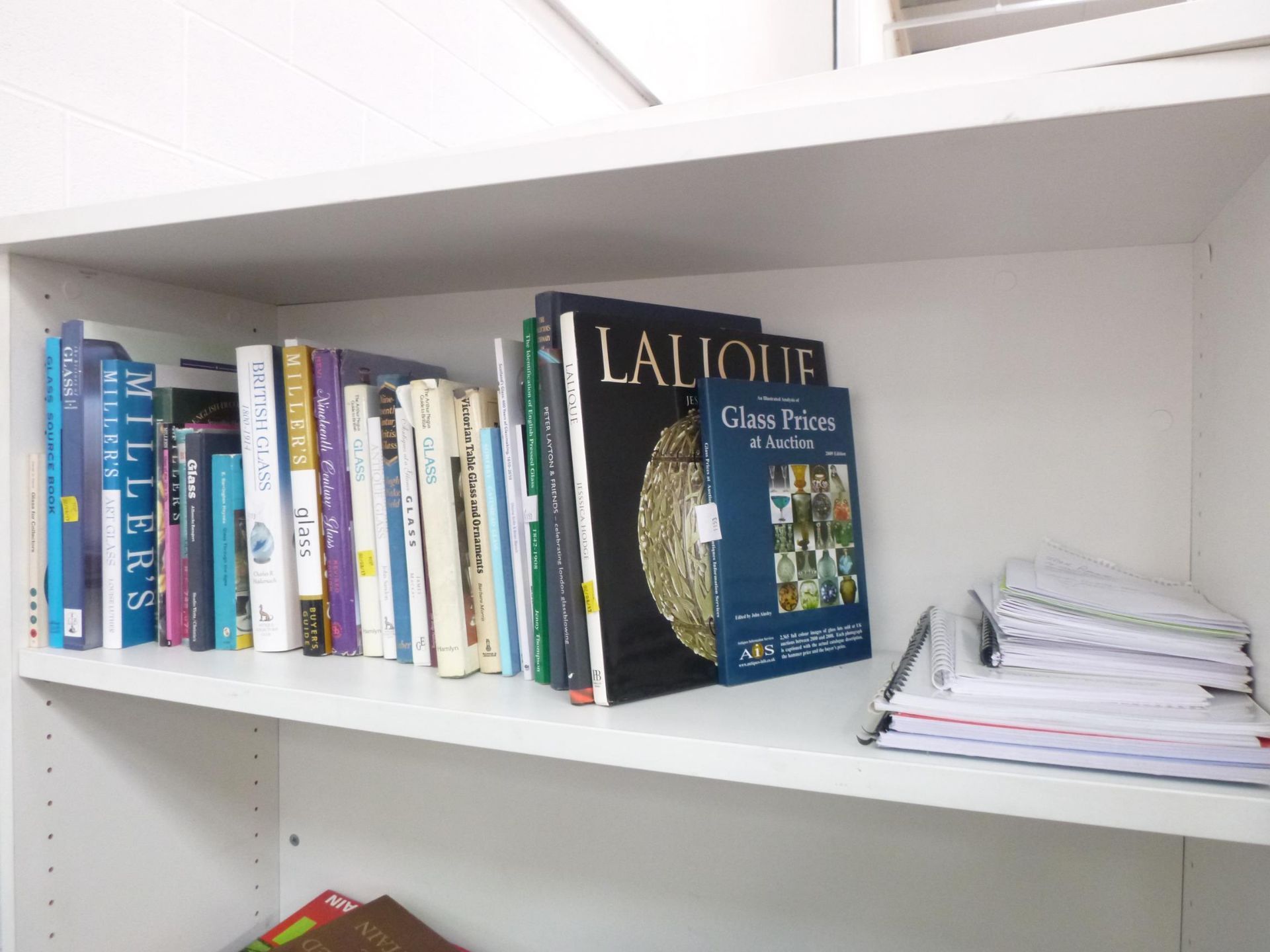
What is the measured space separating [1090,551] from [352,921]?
83cm

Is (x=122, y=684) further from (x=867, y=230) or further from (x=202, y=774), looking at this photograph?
(x=867, y=230)

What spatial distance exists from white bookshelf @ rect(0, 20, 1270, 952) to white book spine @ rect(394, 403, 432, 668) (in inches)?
1.3

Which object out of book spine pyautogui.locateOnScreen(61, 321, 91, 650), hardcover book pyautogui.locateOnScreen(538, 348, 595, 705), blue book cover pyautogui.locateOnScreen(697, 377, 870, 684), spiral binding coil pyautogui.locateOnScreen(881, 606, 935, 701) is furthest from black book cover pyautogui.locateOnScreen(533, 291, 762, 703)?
book spine pyautogui.locateOnScreen(61, 321, 91, 650)

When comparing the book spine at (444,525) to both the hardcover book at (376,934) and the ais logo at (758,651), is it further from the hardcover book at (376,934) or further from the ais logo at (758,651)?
the hardcover book at (376,934)

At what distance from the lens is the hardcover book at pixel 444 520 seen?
67 centimetres

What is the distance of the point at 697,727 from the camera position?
539mm

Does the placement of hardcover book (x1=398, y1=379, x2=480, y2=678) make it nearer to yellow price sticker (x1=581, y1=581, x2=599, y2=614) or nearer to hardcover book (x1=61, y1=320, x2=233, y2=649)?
yellow price sticker (x1=581, y1=581, x2=599, y2=614)

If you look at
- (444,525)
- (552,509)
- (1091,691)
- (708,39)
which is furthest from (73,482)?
(708,39)

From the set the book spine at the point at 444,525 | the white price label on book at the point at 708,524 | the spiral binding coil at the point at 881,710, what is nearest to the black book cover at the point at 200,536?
the book spine at the point at 444,525

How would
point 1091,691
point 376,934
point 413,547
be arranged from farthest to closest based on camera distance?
point 376,934 < point 413,547 < point 1091,691

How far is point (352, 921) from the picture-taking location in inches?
35.5

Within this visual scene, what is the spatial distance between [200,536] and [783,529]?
0.52 m

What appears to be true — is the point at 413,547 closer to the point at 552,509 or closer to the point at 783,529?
the point at 552,509

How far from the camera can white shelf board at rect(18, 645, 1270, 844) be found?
0.43m
